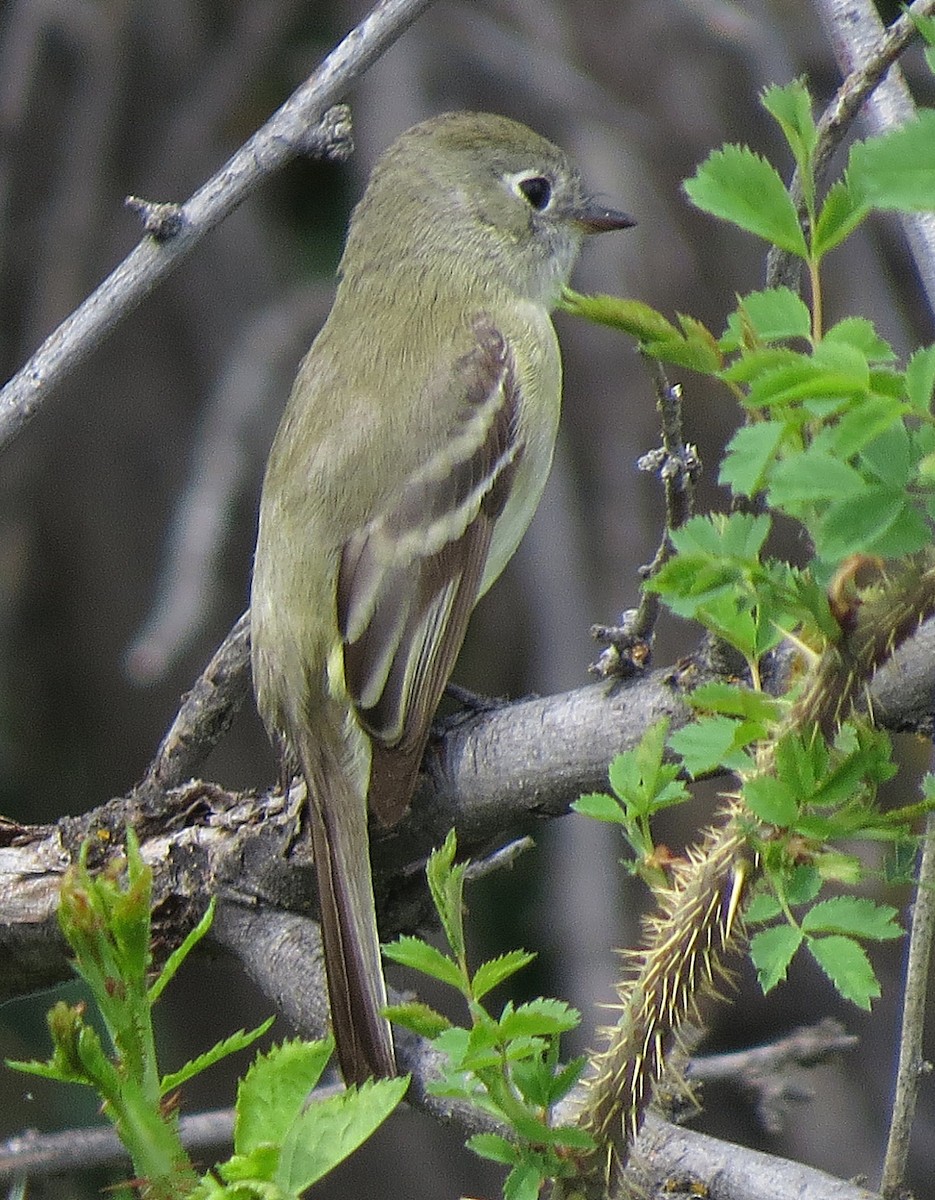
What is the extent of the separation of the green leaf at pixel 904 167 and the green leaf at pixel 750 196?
8.0 inches

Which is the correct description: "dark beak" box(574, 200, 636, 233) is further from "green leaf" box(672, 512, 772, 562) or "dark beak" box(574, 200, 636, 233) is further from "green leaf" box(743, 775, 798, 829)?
"green leaf" box(743, 775, 798, 829)

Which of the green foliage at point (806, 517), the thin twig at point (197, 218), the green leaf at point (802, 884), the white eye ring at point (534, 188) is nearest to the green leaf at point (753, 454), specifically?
the green foliage at point (806, 517)

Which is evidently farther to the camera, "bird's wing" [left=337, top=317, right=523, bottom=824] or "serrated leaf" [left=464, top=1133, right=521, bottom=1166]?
"bird's wing" [left=337, top=317, right=523, bottom=824]

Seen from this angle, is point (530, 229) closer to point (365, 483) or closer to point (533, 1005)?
point (365, 483)

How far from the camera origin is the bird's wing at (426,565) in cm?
265

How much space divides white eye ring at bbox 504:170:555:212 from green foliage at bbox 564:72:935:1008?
8.23 ft

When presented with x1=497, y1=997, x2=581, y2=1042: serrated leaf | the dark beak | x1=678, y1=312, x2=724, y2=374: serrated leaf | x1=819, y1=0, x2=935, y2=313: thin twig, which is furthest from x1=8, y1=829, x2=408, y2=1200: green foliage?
the dark beak

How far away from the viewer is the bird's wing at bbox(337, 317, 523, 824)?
265cm

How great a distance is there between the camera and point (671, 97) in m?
4.78

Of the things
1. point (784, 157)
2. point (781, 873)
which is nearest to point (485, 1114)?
point (781, 873)

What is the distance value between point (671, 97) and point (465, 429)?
2.12 metres

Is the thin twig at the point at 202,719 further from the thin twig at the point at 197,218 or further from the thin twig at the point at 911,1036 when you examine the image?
the thin twig at the point at 911,1036

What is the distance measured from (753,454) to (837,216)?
0.24 m

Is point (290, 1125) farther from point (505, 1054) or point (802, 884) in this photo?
point (802, 884)
